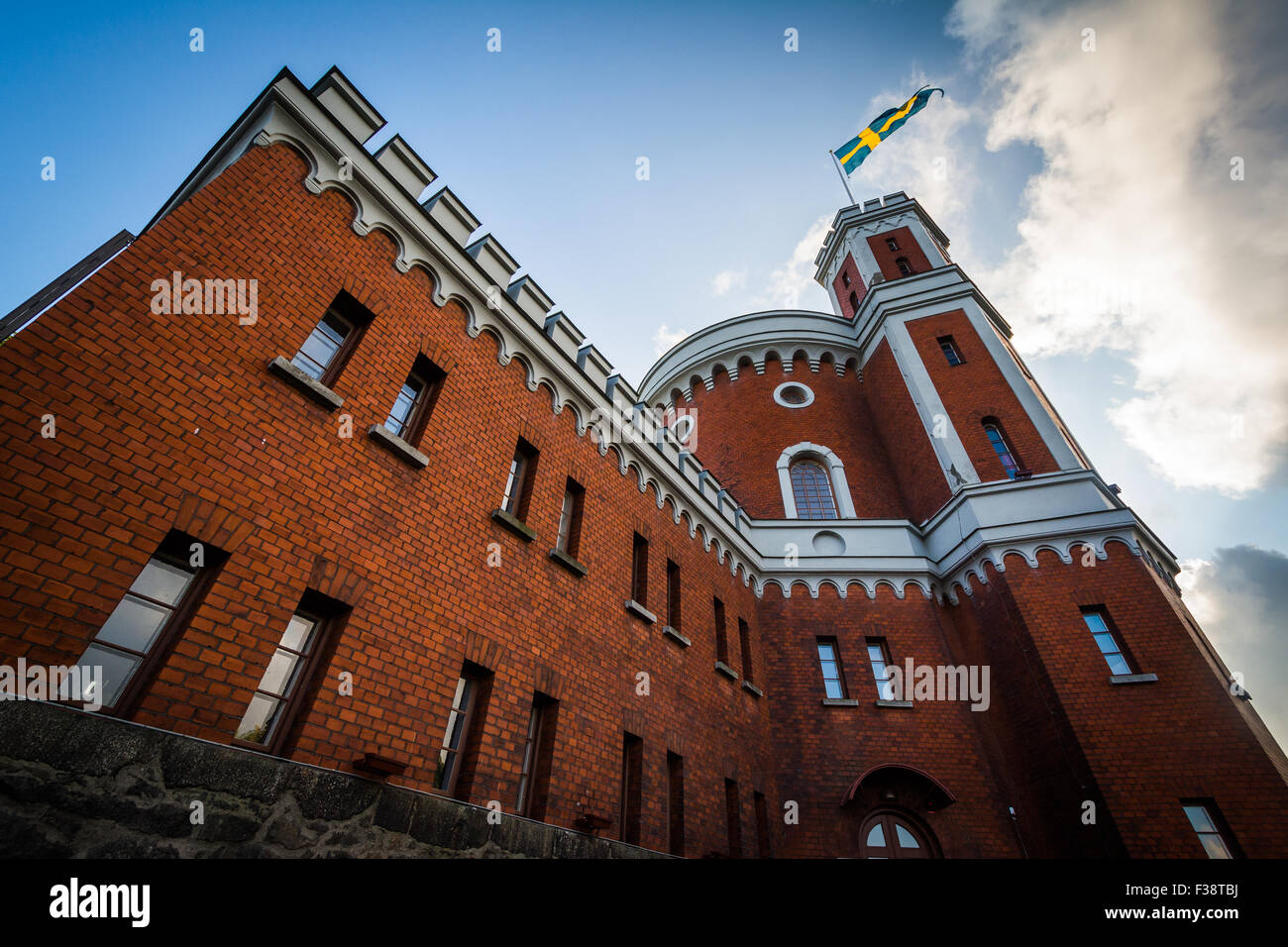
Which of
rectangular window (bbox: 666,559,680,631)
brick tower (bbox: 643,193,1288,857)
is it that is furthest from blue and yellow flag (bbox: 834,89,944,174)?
rectangular window (bbox: 666,559,680,631)

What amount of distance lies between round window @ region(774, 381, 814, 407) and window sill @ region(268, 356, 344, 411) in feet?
55.3

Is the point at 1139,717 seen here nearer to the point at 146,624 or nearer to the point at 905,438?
the point at 905,438

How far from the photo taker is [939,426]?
651 inches

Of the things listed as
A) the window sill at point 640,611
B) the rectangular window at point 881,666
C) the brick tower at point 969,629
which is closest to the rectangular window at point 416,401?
the window sill at point 640,611

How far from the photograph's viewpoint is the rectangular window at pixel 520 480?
8.58 meters

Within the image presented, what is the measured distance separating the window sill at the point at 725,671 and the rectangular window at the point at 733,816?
77.3 inches

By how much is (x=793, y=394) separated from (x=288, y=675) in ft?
61.3

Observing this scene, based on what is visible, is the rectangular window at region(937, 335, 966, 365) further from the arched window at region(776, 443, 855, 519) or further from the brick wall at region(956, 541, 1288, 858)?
the brick wall at region(956, 541, 1288, 858)

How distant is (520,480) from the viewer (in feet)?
29.5

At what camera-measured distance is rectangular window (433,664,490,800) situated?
6.12 m

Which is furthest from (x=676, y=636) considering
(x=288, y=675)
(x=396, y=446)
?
(x=288, y=675)

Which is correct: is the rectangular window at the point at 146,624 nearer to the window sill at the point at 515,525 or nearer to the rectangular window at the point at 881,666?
the window sill at the point at 515,525

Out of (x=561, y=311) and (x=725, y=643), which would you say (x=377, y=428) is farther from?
(x=725, y=643)
